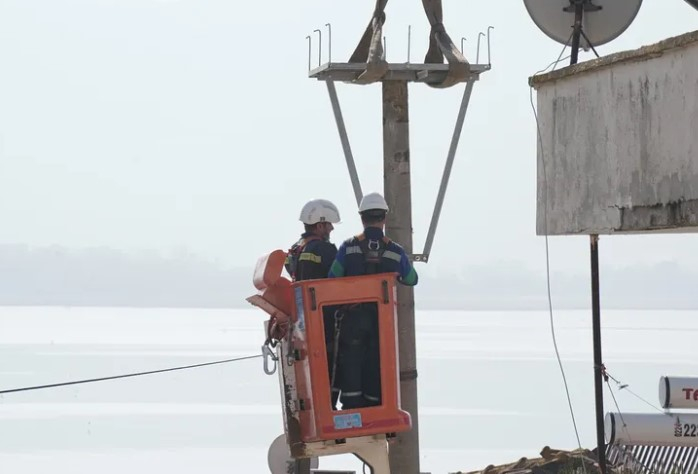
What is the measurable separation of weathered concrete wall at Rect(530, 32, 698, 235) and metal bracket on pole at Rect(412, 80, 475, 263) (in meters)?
2.54

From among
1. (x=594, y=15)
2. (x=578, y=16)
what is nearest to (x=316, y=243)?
(x=578, y=16)

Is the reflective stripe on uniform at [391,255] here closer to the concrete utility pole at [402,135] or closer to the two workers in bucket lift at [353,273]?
the two workers in bucket lift at [353,273]

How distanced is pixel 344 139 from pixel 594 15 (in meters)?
3.60

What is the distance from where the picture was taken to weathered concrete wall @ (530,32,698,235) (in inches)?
428

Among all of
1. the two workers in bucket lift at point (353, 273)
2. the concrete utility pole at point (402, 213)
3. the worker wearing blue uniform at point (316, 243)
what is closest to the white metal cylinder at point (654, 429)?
the concrete utility pole at point (402, 213)

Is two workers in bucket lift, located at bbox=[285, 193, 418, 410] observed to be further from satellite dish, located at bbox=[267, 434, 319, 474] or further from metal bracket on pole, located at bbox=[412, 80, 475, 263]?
metal bracket on pole, located at bbox=[412, 80, 475, 263]

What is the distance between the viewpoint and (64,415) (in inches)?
2090

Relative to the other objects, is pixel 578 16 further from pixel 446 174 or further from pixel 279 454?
pixel 279 454

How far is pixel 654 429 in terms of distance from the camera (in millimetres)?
15461

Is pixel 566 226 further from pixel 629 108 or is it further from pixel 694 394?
pixel 694 394

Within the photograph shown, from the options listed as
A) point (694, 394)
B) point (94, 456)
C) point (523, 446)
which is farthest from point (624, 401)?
point (694, 394)

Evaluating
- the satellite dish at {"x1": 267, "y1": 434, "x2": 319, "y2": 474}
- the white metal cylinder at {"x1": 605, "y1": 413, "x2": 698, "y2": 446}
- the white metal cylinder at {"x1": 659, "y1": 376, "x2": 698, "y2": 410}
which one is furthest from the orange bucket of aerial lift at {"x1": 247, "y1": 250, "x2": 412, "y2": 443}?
the white metal cylinder at {"x1": 659, "y1": 376, "x2": 698, "y2": 410}

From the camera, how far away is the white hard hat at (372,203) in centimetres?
1092

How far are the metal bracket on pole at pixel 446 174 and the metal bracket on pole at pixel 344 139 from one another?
0.89 meters
